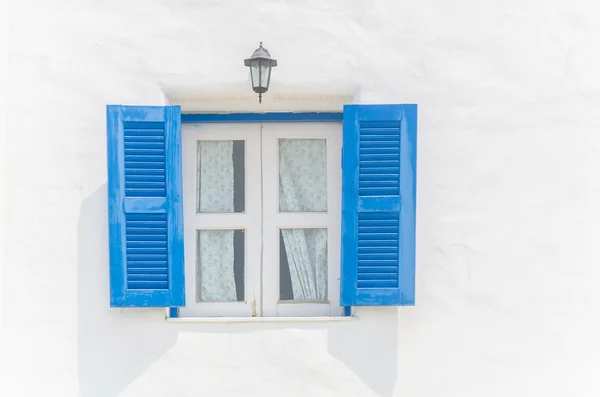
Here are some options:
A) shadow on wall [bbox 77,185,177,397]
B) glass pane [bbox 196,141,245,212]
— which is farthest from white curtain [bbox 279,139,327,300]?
shadow on wall [bbox 77,185,177,397]

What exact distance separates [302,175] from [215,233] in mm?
629

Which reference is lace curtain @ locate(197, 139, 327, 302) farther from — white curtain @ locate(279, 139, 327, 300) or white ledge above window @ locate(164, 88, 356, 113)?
white ledge above window @ locate(164, 88, 356, 113)

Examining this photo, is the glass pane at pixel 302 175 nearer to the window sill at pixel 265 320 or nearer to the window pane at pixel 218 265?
the window pane at pixel 218 265

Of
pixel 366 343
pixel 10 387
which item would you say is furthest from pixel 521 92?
pixel 10 387

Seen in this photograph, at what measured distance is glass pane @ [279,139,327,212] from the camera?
396cm

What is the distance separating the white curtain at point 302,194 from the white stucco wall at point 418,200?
328 millimetres

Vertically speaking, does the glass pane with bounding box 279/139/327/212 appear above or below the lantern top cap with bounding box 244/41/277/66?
below

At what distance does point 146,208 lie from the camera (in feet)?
12.0

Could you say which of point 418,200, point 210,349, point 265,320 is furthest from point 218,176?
point 418,200

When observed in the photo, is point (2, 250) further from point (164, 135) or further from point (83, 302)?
point (164, 135)

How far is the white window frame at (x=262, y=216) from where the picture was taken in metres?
3.94

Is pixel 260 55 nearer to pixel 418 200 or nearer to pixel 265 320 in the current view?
pixel 418 200

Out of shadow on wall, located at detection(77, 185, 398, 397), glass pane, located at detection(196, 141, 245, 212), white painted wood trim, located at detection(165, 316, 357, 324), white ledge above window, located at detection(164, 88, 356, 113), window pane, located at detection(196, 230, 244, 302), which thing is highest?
white ledge above window, located at detection(164, 88, 356, 113)

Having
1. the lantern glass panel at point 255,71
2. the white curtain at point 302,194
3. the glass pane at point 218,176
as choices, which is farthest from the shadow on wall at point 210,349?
the lantern glass panel at point 255,71
